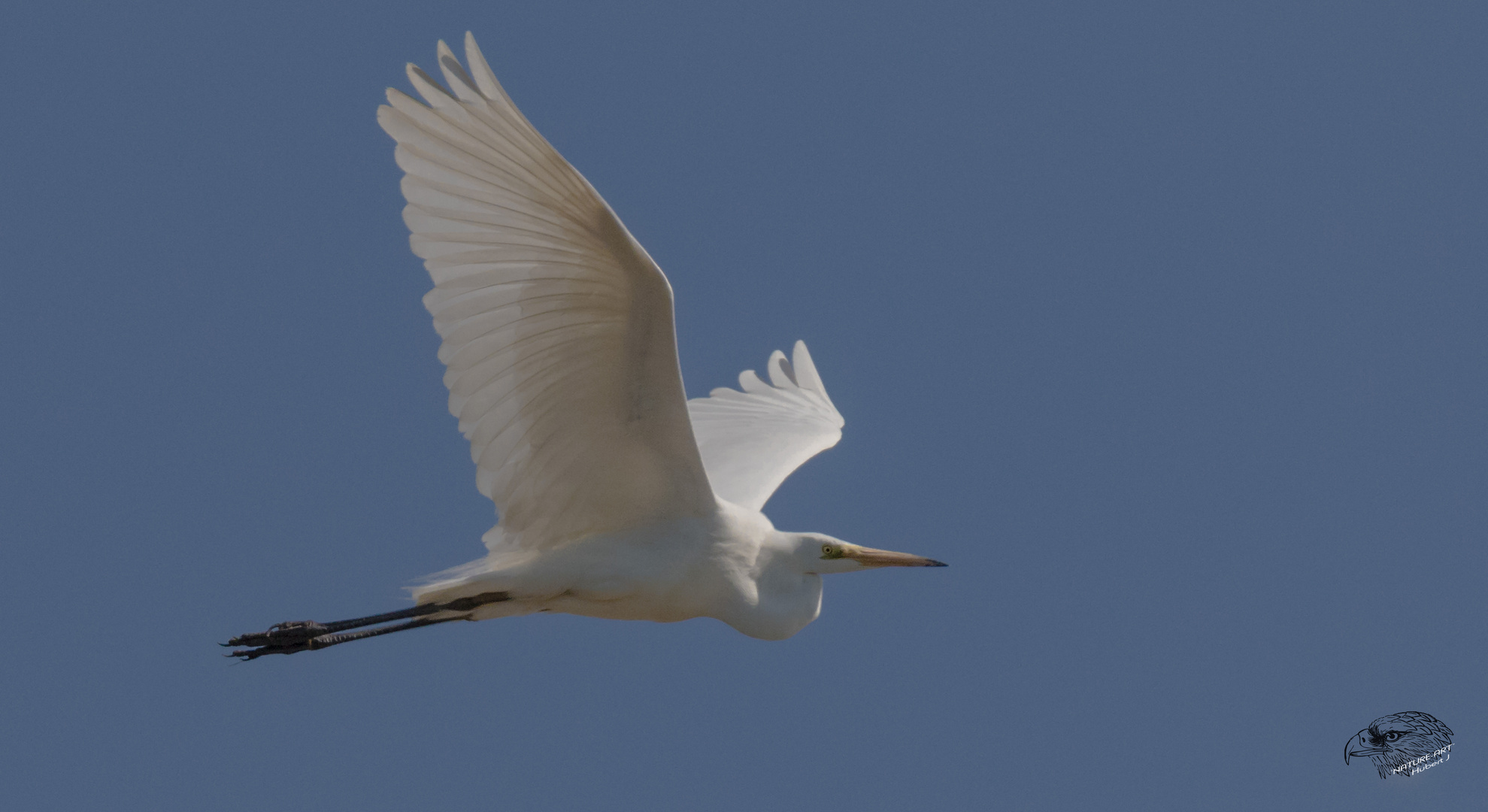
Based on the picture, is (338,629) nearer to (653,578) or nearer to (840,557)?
(653,578)

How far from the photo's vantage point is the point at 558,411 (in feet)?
17.4

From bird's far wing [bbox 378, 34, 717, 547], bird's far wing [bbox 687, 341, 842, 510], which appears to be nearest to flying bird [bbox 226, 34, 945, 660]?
bird's far wing [bbox 378, 34, 717, 547]

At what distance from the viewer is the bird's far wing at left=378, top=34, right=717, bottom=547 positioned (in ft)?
15.7

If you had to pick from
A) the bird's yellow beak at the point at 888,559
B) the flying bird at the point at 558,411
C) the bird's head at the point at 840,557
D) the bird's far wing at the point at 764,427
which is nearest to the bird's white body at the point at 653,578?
the flying bird at the point at 558,411

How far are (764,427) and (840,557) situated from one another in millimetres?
1577

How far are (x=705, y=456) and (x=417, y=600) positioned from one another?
77.6 inches

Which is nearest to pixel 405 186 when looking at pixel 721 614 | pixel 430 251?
pixel 430 251

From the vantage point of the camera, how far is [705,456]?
23.6 ft

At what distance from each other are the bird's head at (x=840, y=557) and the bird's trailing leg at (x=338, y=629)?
1375mm

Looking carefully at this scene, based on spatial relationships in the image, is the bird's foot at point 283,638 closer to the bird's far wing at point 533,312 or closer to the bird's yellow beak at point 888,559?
the bird's far wing at point 533,312

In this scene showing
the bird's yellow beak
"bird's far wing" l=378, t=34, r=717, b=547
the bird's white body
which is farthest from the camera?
the bird's yellow beak

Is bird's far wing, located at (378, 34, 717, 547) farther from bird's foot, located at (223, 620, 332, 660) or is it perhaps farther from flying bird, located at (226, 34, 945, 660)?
bird's foot, located at (223, 620, 332, 660)

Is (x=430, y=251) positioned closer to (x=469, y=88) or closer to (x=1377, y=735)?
(x=469, y=88)

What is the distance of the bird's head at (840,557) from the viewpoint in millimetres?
6086
